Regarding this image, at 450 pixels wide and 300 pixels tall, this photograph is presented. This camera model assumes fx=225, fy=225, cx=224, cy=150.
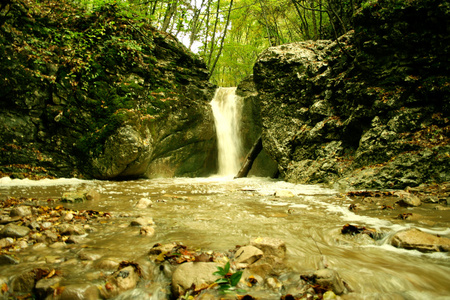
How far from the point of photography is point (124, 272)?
1.62 m

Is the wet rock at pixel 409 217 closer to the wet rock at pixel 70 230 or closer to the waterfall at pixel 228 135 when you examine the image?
the wet rock at pixel 70 230

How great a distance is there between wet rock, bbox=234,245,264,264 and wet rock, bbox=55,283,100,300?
102cm

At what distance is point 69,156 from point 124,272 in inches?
299

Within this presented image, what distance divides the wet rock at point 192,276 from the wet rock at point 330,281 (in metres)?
0.70

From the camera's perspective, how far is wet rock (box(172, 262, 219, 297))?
4.94 feet

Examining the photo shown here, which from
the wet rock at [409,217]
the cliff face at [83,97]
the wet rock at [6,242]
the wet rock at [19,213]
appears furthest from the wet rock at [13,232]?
the cliff face at [83,97]

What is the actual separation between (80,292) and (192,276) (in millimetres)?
709

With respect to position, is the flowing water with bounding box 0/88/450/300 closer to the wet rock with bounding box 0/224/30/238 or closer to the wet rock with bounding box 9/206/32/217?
the wet rock with bounding box 0/224/30/238

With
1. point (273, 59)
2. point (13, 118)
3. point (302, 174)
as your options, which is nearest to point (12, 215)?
point (13, 118)

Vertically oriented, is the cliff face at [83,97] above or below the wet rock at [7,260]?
above

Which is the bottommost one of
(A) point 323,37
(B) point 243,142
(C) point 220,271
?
(C) point 220,271

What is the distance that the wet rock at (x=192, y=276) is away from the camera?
1.51 meters

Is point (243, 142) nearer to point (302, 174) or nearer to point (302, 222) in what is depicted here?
point (302, 174)

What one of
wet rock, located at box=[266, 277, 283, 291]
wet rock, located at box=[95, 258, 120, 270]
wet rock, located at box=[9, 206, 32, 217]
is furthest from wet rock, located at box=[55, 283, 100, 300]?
wet rock, located at box=[9, 206, 32, 217]
